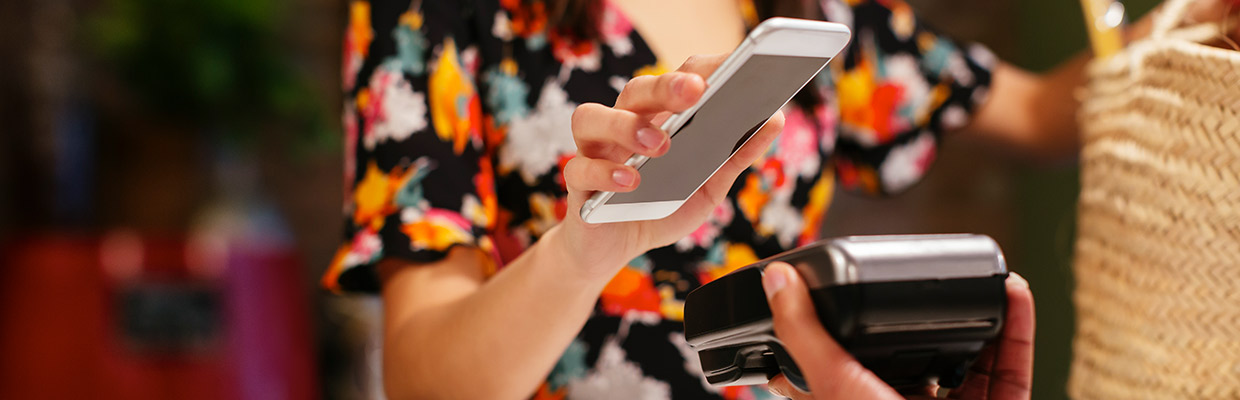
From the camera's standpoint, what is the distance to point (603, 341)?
0.50 metres

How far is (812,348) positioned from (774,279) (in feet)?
0.07

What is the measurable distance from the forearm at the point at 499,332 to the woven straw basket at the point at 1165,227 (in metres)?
0.28

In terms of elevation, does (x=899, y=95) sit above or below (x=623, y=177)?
below

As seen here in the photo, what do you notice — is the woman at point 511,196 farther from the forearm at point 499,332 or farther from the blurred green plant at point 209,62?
the blurred green plant at point 209,62

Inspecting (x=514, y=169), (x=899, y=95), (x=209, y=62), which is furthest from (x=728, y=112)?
(x=209, y=62)

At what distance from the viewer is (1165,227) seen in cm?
42

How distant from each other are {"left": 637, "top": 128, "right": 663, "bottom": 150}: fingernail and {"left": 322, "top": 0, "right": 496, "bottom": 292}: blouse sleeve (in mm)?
226

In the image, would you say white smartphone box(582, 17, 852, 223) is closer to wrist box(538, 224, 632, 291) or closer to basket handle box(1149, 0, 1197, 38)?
wrist box(538, 224, 632, 291)

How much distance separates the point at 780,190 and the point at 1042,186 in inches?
15.1

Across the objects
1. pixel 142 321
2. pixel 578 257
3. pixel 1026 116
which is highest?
pixel 578 257

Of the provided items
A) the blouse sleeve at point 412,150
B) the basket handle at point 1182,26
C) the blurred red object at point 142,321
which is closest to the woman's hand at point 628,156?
the blouse sleeve at point 412,150

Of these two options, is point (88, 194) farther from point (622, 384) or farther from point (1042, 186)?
point (1042, 186)

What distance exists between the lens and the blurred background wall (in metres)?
0.85

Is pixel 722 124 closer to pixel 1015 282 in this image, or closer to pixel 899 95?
pixel 1015 282
